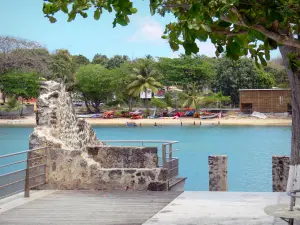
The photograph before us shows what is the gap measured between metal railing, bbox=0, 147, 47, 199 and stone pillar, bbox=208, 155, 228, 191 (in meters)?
3.33

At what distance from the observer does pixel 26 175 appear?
9.62 metres

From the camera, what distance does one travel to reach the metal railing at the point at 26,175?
9.03m

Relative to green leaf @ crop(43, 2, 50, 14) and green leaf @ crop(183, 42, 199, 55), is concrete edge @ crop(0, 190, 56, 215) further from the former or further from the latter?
green leaf @ crop(183, 42, 199, 55)

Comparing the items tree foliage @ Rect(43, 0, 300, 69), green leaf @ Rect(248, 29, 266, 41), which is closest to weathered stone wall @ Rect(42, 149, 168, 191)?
tree foliage @ Rect(43, 0, 300, 69)

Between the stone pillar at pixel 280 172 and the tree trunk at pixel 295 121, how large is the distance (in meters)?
2.41

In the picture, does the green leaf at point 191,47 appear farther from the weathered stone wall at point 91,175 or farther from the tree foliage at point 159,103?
the tree foliage at point 159,103

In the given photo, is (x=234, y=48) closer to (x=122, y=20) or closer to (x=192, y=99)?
(x=122, y=20)

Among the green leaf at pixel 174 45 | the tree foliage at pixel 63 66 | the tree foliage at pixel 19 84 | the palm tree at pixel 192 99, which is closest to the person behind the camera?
the green leaf at pixel 174 45

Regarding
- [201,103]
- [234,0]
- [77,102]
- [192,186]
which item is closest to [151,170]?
[234,0]

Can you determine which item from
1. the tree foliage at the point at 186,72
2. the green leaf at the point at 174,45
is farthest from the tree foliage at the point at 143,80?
the green leaf at the point at 174,45

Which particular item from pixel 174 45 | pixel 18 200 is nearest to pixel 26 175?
pixel 18 200

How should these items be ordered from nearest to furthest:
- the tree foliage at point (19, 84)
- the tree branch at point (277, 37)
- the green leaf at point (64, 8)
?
the tree branch at point (277, 37), the green leaf at point (64, 8), the tree foliage at point (19, 84)

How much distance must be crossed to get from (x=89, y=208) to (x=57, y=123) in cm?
313

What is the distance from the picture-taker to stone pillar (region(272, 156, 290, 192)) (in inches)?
403
